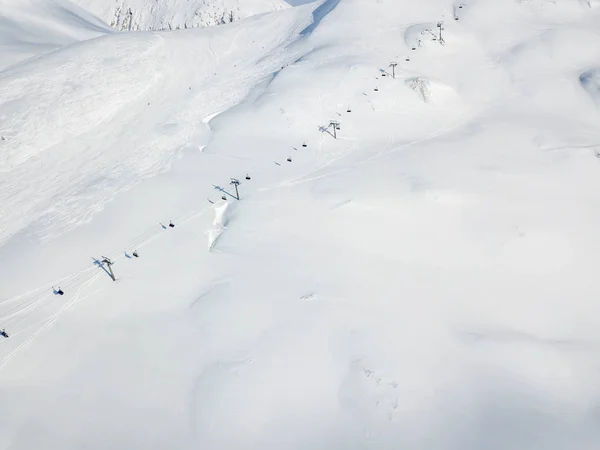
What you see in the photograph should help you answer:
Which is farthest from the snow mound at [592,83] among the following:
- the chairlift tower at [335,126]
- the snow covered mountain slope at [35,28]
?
the snow covered mountain slope at [35,28]

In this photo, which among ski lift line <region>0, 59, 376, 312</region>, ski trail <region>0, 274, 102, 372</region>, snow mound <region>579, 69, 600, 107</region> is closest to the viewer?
ski trail <region>0, 274, 102, 372</region>

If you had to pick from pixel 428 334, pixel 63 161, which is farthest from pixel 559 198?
pixel 63 161

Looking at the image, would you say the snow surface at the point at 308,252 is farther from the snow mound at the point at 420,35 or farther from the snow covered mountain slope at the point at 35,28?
the snow covered mountain slope at the point at 35,28

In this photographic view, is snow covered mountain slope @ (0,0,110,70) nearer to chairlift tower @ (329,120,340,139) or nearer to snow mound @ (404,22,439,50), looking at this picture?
chairlift tower @ (329,120,340,139)

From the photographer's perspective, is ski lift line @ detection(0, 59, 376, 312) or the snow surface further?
ski lift line @ detection(0, 59, 376, 312)

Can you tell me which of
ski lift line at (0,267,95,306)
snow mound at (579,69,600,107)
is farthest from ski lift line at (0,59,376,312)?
snow mound at (579,69,600,107)

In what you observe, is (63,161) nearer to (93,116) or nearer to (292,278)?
(93,116)
